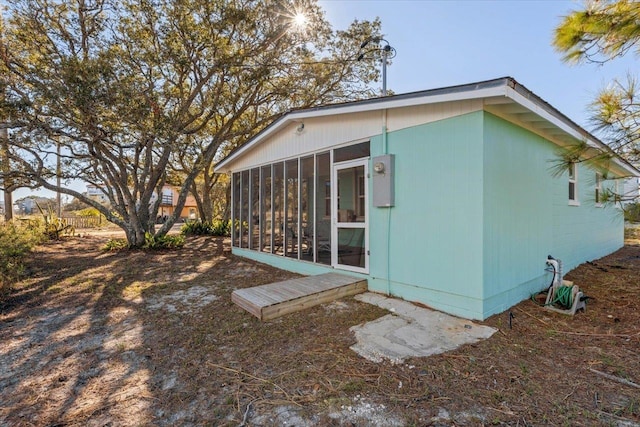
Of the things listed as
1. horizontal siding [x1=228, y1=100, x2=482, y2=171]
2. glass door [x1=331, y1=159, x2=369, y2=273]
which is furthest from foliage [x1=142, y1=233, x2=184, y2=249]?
glass door [x1=331, y1=159, x2=369, y2=273]

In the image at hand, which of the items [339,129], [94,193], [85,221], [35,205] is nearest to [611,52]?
[339,129]

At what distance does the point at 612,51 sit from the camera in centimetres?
353

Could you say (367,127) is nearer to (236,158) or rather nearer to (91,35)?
(236,158)

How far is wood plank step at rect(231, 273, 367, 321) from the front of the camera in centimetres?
397

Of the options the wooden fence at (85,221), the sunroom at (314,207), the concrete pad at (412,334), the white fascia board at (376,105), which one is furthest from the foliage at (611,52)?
the wooden fence at (85,221)

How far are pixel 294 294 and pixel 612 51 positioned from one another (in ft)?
16.0

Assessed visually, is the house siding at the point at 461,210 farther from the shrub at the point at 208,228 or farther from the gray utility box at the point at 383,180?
the shrub at the point at 208,228

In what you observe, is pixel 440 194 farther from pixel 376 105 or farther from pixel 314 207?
pixel 314 207

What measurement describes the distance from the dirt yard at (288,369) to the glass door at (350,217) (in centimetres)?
95

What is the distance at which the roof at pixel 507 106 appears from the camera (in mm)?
3418

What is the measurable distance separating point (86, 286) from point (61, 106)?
4.82 metres

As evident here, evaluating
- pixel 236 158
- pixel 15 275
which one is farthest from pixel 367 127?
pixel 15 275

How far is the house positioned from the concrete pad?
295 mm

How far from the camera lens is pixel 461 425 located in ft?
6.48
